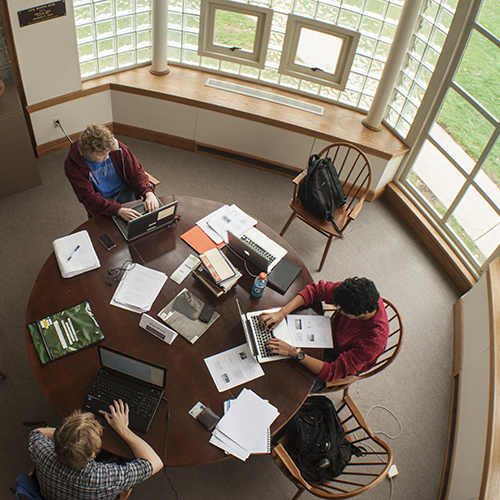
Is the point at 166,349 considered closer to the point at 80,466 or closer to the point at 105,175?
the point at 80,466

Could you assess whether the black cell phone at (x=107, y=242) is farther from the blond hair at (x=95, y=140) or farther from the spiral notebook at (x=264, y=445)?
the spiral notebook at (x=264, y=445)

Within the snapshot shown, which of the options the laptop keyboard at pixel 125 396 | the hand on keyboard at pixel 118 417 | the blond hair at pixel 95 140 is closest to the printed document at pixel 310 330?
the laptop keyboard at pixel 125 396

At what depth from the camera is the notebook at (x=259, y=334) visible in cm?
239

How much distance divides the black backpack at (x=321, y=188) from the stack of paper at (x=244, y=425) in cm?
174

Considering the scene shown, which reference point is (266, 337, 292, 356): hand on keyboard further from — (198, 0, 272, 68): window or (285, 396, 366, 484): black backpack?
(198, 0, 272, 68): window

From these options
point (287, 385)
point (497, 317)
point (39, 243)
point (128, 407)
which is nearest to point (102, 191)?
point (39, 243)

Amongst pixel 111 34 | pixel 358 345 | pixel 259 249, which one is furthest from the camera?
pixel 111 34

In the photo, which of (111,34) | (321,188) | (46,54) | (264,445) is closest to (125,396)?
(264,445)

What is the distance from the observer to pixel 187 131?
4555 mm

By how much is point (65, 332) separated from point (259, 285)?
3.61 ft

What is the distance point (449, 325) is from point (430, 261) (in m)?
0.69

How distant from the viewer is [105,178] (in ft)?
10.3

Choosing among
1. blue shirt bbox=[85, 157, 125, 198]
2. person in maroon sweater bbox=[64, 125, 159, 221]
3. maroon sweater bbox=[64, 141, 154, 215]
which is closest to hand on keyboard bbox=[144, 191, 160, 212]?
person in maroon sweater bbox=[64, 125, 159, 221]

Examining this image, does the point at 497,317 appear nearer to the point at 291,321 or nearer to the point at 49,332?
the point at 291,321
